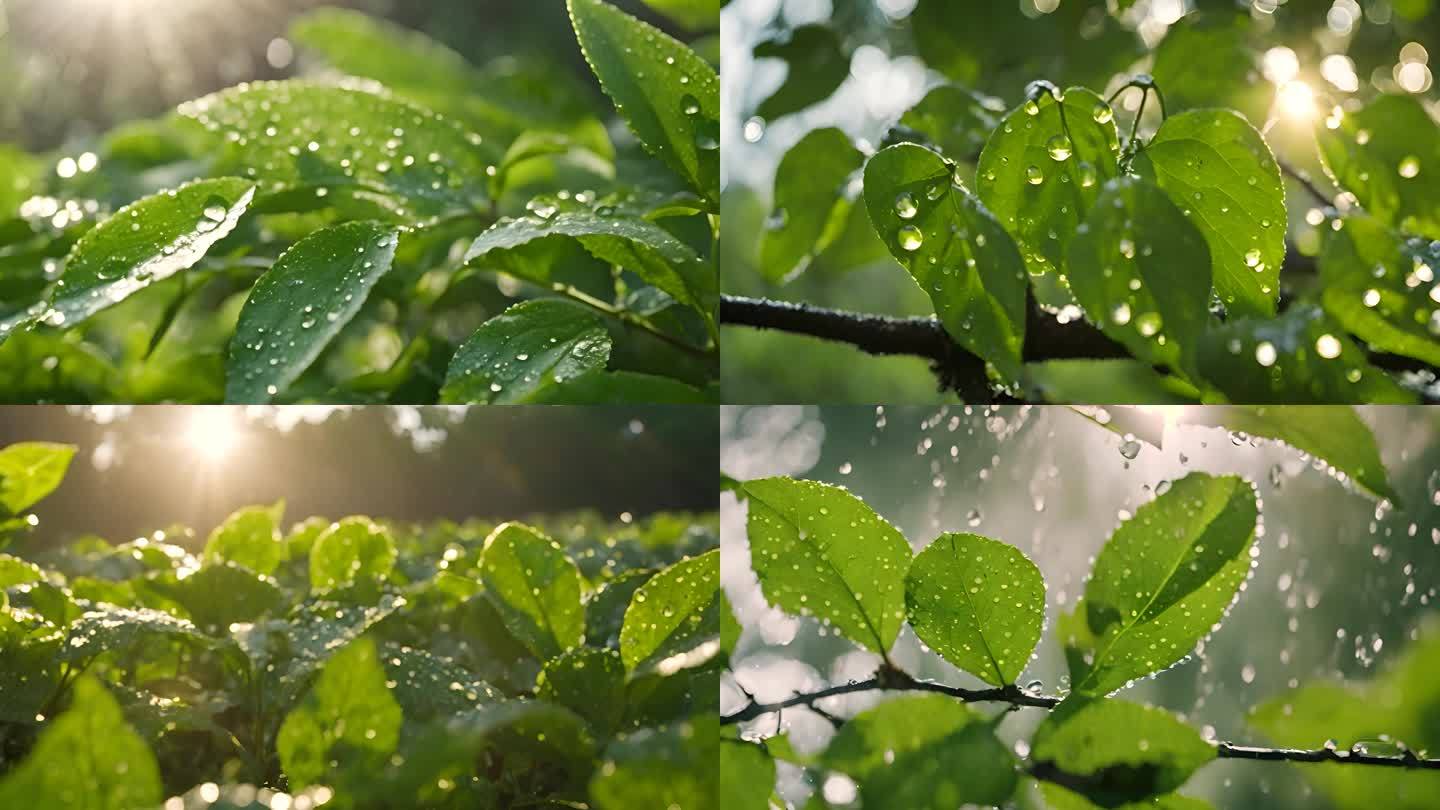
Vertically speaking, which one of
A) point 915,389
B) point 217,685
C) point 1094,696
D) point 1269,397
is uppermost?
point 1269,397

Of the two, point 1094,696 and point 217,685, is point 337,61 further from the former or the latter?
point 1094,696

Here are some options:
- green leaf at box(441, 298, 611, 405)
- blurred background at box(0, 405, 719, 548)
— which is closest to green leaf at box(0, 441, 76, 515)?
blurred background at box(0, 405, 719, 548)

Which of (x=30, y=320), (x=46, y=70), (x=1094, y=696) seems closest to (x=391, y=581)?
(x=30, y=320)

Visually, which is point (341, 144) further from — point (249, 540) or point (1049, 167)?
point (1049, 167)

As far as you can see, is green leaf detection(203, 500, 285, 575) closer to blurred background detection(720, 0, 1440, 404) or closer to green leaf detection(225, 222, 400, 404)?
green leaf detection(225, 222, 400, 404)

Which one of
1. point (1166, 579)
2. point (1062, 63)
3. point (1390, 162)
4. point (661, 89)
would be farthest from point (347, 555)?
point (1062, 63)

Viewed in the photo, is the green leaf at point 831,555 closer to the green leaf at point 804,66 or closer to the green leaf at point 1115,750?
the green leaf at point 1115,750
